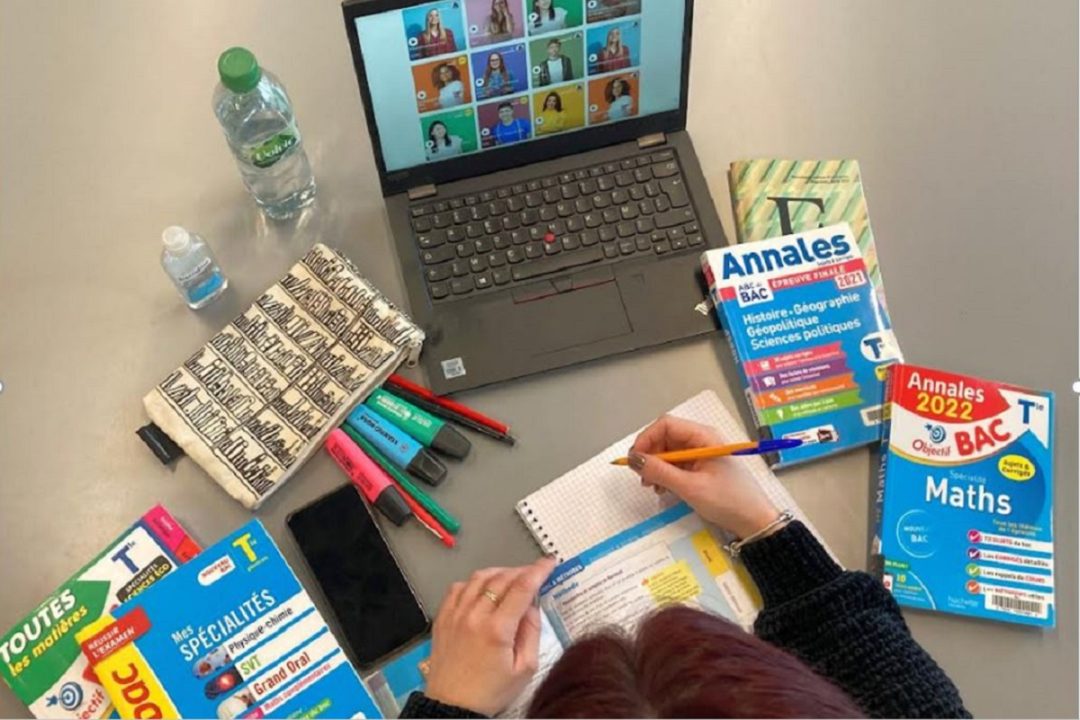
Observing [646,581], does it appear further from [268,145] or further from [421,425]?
[268,145]

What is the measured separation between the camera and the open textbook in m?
0.72

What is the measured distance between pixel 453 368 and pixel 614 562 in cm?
22

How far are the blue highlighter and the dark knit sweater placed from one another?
19cm

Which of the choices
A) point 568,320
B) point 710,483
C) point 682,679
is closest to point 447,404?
point 568,320

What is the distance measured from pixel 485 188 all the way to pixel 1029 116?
561 millimetres

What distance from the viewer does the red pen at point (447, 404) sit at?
0.80m

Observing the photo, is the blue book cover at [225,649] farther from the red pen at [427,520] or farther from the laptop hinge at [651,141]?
the laptop hinge at [651,141]

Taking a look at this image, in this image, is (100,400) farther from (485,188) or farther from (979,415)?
(979,415)

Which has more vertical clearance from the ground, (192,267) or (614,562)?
(192,267)

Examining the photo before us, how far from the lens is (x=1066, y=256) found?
2.85ft

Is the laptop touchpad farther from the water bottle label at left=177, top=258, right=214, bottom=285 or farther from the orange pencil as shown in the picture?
the water bottle label at left=177, top=258, right=214, bottom=285

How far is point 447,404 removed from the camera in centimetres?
81

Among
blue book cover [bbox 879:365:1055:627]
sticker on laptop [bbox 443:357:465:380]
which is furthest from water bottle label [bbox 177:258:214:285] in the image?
blue book cover [bbox 879:365:1055:627]

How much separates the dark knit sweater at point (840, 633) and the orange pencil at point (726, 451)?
0.07m
